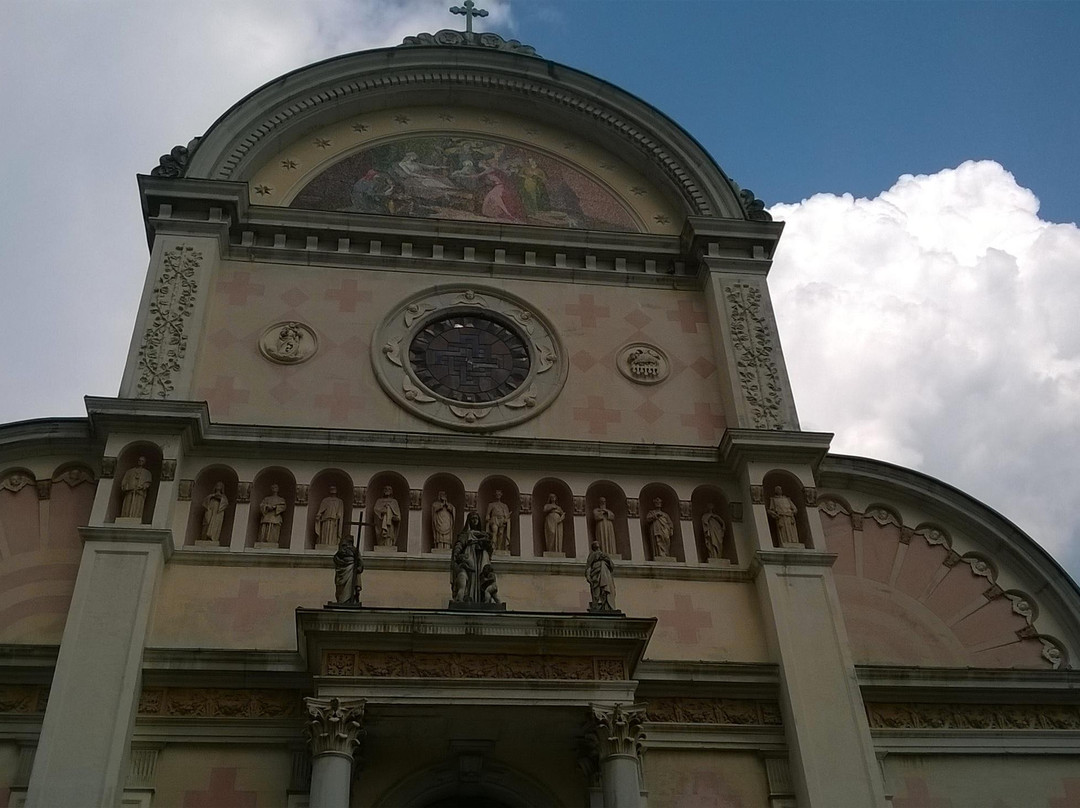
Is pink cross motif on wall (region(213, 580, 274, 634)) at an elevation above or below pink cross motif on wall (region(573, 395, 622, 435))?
below

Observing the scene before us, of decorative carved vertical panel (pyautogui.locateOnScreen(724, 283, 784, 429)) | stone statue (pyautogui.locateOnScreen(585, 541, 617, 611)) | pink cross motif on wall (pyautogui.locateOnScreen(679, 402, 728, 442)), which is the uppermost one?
decorative carved vertical panel (pyautogui.locateOnScreen(724, 283, 784, 429))

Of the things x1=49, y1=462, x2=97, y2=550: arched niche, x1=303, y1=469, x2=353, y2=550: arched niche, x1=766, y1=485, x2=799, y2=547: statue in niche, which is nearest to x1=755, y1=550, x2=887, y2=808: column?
x1=766, y1=485, x2=799, y2=547: statue in niche

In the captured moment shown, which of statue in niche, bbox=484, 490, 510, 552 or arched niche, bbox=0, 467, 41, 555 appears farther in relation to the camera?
statue in niche, bbox=484, 490, 510, 552

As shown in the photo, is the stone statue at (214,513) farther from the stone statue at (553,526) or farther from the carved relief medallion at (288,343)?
the stone statue at (553,526)

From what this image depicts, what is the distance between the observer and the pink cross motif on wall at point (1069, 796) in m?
13.8

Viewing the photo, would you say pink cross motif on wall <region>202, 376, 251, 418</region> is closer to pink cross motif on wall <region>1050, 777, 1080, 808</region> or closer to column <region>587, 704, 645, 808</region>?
column <region>587, 704, 645, 808</region>

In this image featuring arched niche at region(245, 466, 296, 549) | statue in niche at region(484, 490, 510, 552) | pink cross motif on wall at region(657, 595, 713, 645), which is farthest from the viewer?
statue in niche at region(484, 490, 510, 552)

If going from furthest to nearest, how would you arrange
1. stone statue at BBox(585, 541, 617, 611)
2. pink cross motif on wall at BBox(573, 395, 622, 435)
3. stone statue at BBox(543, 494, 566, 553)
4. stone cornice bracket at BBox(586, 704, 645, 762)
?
pink cross motif on wall at BBox(573, 395, 622, 435) < stone statue at BBox(543, 494, 566, 553) < stone statue at BBox(585, 541, 617, 611) < stone cornice bracket at BBox(586, 704, 645, 762)

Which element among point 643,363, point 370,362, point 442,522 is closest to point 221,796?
point 442,522

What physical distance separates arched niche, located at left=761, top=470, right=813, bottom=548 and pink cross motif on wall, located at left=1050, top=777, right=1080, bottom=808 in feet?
14.1

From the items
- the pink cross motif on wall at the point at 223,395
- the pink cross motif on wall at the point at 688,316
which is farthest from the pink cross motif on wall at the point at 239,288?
the pink cross motif on wall at the point at 688,316

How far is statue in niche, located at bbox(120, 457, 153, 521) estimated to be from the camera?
1378 cm

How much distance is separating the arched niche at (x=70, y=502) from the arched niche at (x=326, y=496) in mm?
2789

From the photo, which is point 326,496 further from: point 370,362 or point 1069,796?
point 1069,796
